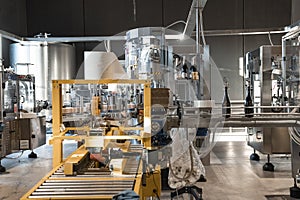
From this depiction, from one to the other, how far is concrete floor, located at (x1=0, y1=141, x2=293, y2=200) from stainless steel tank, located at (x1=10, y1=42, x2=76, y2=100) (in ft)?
5.20

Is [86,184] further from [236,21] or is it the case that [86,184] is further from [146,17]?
[236,21]

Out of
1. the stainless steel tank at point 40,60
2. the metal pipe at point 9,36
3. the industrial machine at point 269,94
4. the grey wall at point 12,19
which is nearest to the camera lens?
the industrial machine at point 269,94

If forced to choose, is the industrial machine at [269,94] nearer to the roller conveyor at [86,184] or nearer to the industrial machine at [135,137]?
the industrial machine at [135,137]

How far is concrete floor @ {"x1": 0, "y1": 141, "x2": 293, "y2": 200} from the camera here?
12.4 ft

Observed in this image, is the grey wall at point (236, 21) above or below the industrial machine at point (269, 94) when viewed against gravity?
above

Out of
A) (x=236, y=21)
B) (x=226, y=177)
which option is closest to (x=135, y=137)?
(x=226, y=177)

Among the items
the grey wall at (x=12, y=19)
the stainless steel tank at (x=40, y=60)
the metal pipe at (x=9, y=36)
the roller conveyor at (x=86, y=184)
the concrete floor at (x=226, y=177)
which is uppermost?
the grey wall at (x=12, y=19)

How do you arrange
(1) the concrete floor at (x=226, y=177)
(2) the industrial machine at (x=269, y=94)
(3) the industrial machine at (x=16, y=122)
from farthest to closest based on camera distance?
(3) the industrial machine at (x=16, y=122)
(2) the industrial machine at (x=269, y=94)
(1) the concrete floor at (x=226, y=177)

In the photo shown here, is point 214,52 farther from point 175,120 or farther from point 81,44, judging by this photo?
point 175,120

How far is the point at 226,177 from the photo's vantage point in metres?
4.43

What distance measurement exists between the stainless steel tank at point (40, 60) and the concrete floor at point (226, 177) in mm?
1586

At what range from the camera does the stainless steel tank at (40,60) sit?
705 cm

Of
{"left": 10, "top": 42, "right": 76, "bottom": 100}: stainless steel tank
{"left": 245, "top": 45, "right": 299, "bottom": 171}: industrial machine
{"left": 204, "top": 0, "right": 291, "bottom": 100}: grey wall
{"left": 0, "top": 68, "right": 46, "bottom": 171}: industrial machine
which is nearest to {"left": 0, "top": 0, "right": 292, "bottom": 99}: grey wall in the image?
{"left": 204, "top": 0, "right": 291, "bottom": 100}: grey wall

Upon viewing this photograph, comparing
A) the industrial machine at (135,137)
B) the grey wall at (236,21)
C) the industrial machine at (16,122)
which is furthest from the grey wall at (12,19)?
the grey wall at (236,21)
